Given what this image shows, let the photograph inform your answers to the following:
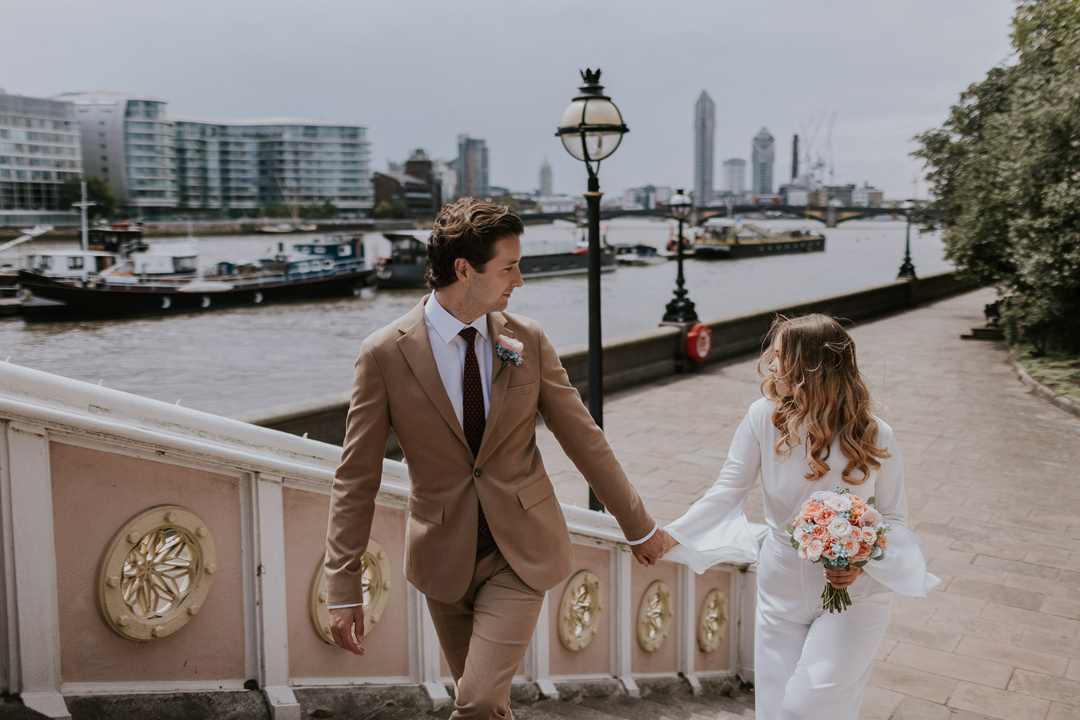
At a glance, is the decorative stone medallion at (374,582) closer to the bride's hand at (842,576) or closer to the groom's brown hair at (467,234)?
the groom's brown hair at (467,234)

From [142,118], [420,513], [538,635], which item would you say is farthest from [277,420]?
[142,118]

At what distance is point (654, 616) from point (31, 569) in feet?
10.0

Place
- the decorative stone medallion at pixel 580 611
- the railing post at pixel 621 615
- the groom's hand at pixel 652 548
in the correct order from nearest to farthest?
the groom's hand at pixel 652 548 → the decorative stone medallion at pixel 580 611 → the railing post at pixel 621 615

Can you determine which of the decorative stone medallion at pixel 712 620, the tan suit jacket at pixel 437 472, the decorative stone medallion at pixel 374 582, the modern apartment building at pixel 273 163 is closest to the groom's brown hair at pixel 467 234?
the tan suit jacket at pixel 437 472

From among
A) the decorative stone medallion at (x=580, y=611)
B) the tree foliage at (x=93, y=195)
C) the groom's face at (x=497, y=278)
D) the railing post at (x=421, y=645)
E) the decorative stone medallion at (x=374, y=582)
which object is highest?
the tree foliage at (x=93, y=195)

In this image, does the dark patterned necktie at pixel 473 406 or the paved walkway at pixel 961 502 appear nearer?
the dark patterned necktie at pixel 473 406

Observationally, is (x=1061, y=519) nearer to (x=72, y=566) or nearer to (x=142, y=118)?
(x=72, y=566)

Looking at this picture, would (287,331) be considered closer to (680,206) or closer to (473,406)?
(680,206)

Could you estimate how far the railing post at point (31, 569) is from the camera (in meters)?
2.00

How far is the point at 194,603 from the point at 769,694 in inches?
63.9

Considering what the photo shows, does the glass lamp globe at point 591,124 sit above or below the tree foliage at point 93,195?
below

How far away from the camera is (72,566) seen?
2.13m

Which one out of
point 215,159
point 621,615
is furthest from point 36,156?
point 215,159

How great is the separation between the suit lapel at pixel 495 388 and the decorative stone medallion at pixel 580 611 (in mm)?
1774
